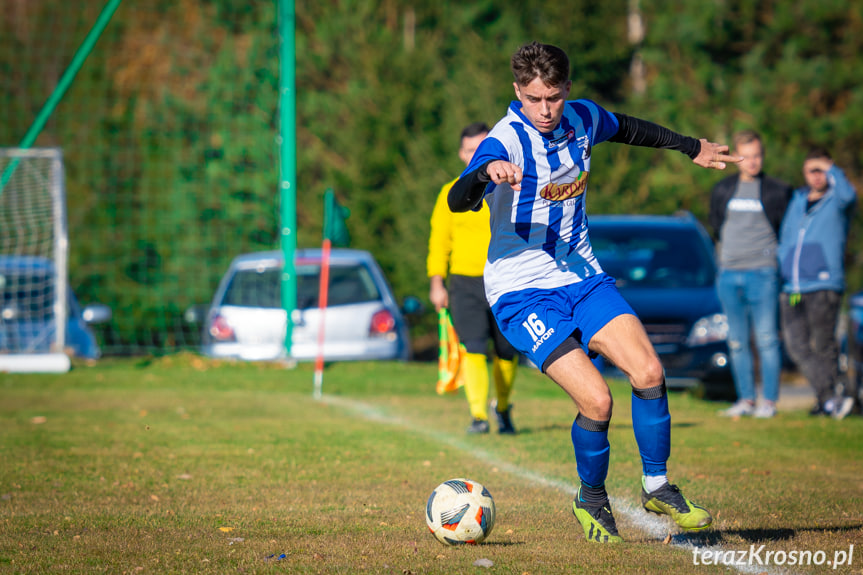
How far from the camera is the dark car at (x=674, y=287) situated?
1198 cm

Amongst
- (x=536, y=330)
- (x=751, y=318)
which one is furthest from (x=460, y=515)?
(x=751, y=318)

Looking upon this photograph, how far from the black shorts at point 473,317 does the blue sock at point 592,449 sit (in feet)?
10.8

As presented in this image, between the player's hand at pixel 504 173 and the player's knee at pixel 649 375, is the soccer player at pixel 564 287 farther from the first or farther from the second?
the player's hand at pixel 504 173

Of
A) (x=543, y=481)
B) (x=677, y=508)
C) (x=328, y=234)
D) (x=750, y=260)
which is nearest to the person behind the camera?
(x=677, y=508)

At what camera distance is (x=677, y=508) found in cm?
461

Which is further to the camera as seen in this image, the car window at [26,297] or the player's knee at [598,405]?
the car window at [26,297]

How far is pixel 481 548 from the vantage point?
4.68 meters

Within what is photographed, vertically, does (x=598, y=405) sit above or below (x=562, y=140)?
below

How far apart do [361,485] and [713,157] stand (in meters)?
2.68

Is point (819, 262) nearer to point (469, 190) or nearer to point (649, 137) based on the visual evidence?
point (649, 137)

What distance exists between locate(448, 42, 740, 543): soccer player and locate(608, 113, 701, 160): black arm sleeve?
28 cm

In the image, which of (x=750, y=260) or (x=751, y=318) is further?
(x=751, y=318)

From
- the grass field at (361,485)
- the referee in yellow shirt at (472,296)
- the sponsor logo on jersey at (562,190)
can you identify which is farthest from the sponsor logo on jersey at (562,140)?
the referee in yellow shirt at (472,296)

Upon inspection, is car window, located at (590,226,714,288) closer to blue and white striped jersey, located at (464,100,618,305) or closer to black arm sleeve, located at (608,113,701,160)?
black arm sleeve, located at (608,113,701,160)
